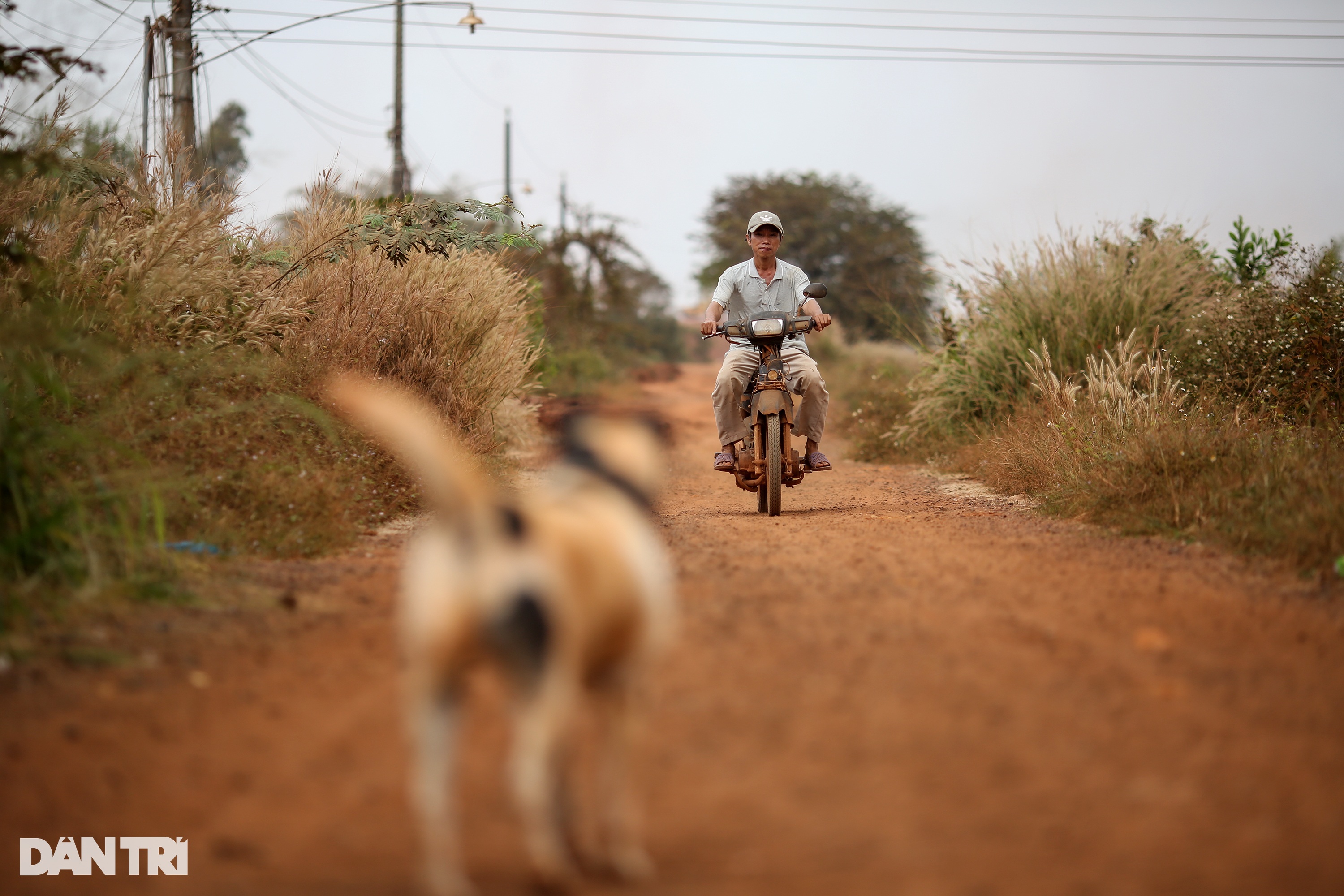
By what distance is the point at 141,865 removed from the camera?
248 cm

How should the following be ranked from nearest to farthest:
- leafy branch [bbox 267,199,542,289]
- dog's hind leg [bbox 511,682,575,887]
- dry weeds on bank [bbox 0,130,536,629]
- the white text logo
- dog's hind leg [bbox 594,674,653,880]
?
dog's hind leg [bbox 511,682,575,887] → dog's hind leg [bbox 594,674,653,880] → the white text logo → dry weeds on bank [bbox 0,130,536,629] → leafy branch [bbox 267,199,542,289]

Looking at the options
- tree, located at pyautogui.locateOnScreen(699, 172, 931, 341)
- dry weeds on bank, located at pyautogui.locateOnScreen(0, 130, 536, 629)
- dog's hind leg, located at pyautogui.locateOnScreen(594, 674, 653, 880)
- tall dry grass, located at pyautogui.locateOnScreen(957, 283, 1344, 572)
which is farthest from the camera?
tree, located at pyautogui.locateOnScreen(699, 172, 931, 341)

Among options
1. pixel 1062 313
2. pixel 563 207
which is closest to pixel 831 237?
pixel 563 207

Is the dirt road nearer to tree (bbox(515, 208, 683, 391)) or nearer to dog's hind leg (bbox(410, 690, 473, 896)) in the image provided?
dog's hind leg (bbox(410, 690, 473, 896))

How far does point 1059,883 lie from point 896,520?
4.99m

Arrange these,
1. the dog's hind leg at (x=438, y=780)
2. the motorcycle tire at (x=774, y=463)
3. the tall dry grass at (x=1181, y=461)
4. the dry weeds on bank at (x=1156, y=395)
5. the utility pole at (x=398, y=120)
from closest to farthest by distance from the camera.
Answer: the dog's hind leg at (x=438, y=780) < the tall dry grass at (x=1181, y=461) < the dry weeds on bank at (x=1156, y=395) < the motorcycle tire at (x=774, y=463) < the utility pole at (x=398, y=120)

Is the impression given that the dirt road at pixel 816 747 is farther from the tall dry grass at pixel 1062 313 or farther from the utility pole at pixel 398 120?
the utility pole at pixel 398 120

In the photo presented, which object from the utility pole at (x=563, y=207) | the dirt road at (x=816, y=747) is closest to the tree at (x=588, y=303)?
the utility pole at (x=563, y=207)

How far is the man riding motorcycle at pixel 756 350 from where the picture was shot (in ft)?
25.8

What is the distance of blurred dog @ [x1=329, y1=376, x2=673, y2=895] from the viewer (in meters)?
2.04

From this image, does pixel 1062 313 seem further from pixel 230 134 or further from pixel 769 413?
pixel 230 134

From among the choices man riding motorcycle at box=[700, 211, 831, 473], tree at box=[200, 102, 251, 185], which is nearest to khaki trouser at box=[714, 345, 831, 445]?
man riding motorcycle at box=[700, 211, 831, 473]

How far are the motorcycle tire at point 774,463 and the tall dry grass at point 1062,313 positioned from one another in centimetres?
378

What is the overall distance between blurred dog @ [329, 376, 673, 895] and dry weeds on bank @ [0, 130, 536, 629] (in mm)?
2300
